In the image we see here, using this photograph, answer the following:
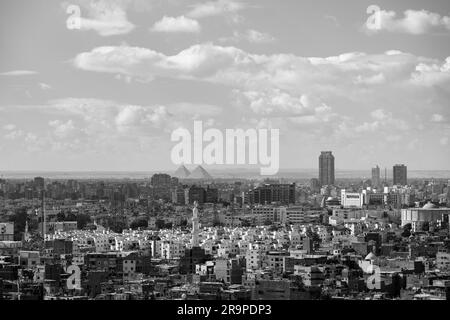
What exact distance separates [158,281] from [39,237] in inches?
263

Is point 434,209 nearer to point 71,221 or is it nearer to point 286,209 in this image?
point 286,209

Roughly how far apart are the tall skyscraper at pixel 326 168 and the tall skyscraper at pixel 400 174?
1022 millimetres

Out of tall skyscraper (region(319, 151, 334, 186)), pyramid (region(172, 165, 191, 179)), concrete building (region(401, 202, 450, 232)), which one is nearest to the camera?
tall skyscraper (region(319, 151, 334, 186))

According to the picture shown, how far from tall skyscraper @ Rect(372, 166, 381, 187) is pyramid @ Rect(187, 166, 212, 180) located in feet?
9.32

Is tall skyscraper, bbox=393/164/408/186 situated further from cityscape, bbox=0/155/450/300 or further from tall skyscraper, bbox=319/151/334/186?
tall skyscraper, bbox=319/151/334/186

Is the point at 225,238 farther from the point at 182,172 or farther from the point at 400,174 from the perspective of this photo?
the point at 400,174

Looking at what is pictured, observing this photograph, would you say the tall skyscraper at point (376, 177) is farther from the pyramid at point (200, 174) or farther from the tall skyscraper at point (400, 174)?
the pyramid at point (200, 174)

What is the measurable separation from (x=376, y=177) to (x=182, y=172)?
480 cm

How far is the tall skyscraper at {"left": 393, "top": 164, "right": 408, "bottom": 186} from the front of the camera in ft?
64.2

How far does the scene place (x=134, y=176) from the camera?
1927cm

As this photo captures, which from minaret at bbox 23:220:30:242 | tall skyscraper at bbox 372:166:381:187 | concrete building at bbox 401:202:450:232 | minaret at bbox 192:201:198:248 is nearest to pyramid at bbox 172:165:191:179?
minaret at bbox 192:201:198:248

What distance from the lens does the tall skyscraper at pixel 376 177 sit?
2053cm

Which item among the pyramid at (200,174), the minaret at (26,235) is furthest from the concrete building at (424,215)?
the minaret at (26,235)
